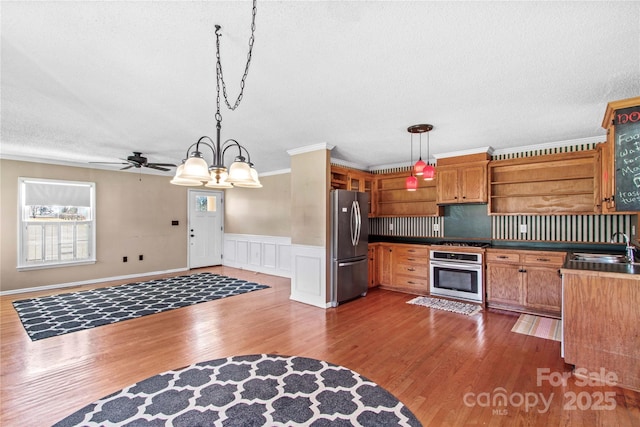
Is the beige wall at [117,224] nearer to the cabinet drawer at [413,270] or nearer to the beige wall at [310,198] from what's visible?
the beige wall at [310,198]

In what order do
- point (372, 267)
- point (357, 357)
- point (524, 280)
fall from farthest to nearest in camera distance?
point (372, 267), point (524, 280), point (357, 357)

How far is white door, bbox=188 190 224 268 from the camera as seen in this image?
788 centimetres

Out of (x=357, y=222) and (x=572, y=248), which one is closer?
(x=572, y=248)

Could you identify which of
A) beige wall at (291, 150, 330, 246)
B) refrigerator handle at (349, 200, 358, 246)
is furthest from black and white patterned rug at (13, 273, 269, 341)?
refrigerator handle at (349, 200, 358, 246)

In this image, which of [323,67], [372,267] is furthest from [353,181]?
[323,67]

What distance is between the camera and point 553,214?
14.3ft

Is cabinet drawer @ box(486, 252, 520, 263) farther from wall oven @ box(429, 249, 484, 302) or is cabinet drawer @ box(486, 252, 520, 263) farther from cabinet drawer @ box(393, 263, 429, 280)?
cabinet drawer @ box(393, 263, 429, 280)

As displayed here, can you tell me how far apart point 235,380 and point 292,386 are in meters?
0.51

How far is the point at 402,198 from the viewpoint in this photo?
6.05m

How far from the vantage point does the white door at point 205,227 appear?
788 centimetres

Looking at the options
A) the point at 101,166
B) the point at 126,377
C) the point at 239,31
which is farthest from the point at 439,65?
the point at 101,166

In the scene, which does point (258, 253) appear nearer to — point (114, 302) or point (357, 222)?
point (114, 302)

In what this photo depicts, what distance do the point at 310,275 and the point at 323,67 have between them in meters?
3.28

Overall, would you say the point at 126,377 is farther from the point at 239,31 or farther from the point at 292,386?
the point at 239,31
